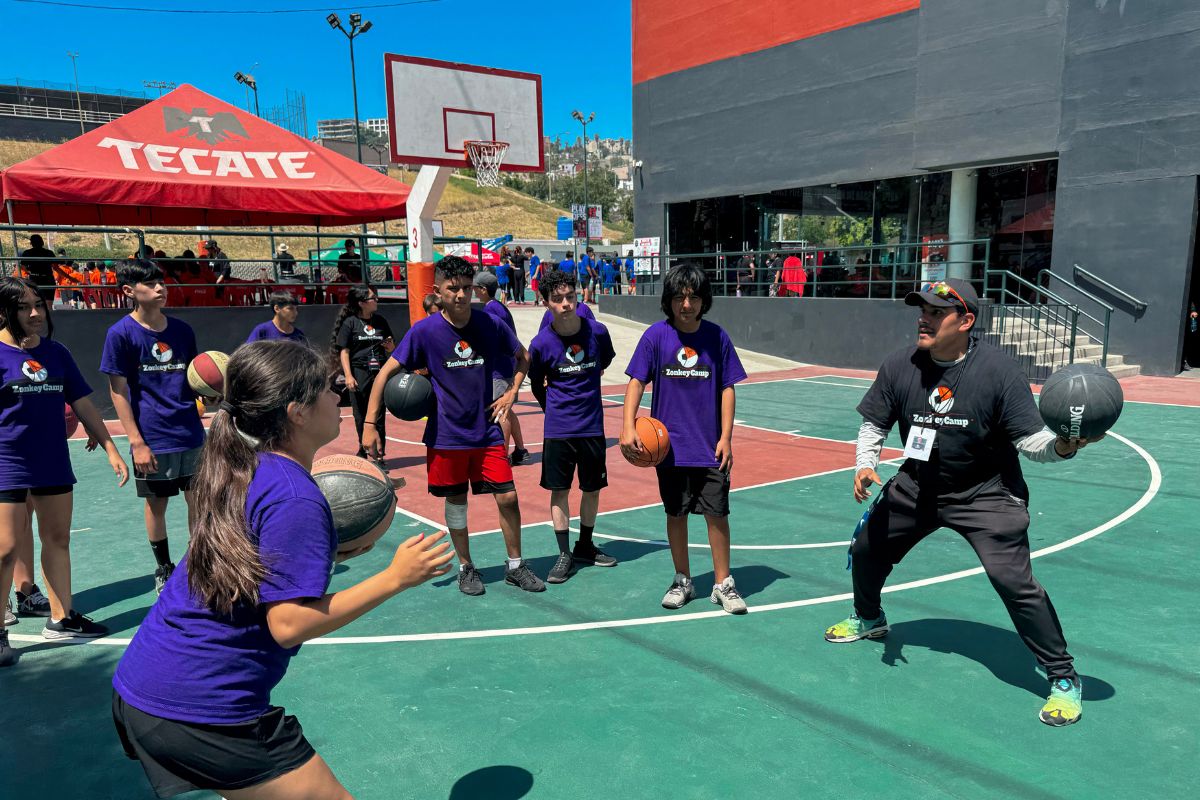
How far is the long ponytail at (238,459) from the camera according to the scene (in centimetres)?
207

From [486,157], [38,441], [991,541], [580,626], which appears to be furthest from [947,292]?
[486,157]

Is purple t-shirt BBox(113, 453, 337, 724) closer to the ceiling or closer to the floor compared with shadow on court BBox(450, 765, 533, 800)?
closer to the ceiling

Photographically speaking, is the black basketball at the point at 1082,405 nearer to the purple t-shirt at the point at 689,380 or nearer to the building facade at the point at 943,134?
the purple t-shirt at the point at 689,380

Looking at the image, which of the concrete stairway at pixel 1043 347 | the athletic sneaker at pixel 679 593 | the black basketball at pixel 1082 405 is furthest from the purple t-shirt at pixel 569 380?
the concrete stairway at pixel 1043 347

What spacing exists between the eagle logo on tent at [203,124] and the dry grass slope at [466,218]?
40333mm

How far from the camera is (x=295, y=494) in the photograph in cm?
212

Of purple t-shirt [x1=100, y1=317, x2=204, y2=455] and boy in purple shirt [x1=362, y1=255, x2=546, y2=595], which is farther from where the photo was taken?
boy in purple shirt [x1=362, y1=255, x2=546, y2=595]

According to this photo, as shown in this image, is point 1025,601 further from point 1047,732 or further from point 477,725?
point 477,725

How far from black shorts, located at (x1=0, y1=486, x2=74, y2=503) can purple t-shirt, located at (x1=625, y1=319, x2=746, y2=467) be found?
3.54 m

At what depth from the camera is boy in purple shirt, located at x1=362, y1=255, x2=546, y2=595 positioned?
548 cm

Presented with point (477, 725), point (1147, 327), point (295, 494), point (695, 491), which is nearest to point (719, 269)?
point (1147, 327)

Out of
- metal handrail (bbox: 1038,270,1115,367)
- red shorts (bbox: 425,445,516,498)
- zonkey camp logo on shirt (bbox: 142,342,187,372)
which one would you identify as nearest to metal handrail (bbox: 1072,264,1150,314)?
metal handrail (bbox: 1038,270,1115,367)

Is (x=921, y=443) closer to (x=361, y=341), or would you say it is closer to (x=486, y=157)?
(x=361, y=341)

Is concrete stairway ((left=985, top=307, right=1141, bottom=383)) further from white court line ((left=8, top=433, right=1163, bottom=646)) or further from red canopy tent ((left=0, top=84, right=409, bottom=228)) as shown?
red canopy tent ((left=0, top=84, right=409, bottom=228))
